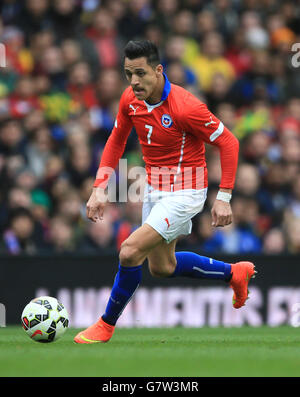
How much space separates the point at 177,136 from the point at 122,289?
1206mm

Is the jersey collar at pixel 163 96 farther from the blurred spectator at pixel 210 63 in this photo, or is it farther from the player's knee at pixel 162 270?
the blurred spectator at pixel 210 63

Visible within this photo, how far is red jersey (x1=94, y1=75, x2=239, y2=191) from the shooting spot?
22.0 ft

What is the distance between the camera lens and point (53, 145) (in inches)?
Result: 450

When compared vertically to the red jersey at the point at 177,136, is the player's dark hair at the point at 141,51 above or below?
above

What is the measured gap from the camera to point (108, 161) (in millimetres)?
7148

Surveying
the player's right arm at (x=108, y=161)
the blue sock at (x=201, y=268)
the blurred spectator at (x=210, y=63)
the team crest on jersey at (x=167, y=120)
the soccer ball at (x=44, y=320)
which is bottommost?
the soccer ball at (x=44, y=320)

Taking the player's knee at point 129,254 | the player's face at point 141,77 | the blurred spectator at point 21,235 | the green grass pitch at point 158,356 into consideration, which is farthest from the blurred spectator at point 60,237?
the player's face at point 141,77

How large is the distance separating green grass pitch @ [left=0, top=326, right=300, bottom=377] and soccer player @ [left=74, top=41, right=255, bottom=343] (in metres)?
0.51

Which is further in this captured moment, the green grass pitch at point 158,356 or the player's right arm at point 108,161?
the player's right arm at point 108,161

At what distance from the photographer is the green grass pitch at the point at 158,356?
520 cm

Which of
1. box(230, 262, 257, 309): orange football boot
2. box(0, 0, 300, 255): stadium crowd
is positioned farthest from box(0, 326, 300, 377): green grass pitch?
box(0, 0, 300, 255): stadium crowd

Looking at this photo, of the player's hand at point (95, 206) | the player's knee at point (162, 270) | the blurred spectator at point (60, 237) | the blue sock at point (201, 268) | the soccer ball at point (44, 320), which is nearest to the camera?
the soccer ball at point (44, 320)

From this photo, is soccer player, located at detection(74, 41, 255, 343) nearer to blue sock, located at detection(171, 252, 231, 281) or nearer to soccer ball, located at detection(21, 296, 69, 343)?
blue sock, located at detection(171, 252, 231, 281)

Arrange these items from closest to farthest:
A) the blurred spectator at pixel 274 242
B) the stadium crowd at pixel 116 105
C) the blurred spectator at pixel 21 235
Answer: the blurred spectator at pixel 21 235
the stadium crowd at pixel 116 105
the blurred spectator at pixel 274 242
